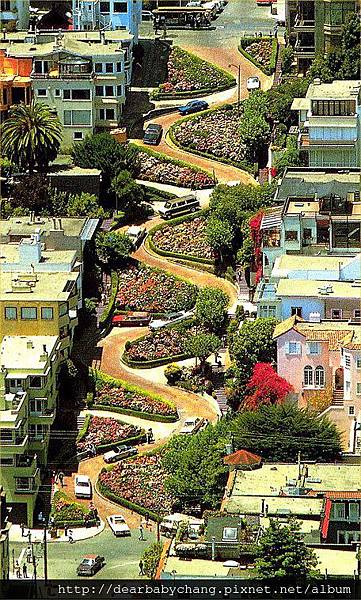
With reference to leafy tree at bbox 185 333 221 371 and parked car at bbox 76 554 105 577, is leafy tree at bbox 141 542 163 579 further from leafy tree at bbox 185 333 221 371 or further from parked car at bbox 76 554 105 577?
leafy tree at bbox 185 333 221 371

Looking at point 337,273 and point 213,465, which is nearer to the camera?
point 213,465

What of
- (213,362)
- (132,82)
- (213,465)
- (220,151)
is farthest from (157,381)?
(132,82)

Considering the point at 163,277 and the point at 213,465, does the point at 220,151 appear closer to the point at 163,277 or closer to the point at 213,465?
the point at 163,277

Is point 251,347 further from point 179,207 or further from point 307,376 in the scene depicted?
point 179,207

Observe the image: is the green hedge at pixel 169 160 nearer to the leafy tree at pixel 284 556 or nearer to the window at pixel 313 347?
the window at pixel 313 347

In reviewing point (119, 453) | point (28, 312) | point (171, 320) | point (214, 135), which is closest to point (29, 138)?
point (214, 135)

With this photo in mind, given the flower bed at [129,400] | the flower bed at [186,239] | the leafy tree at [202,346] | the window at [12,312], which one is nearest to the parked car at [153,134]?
the flower bed at [186,239]
